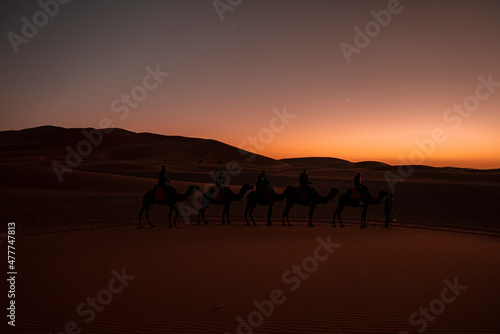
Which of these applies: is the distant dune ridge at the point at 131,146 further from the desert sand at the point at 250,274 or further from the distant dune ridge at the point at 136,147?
the desert sand at the point at 250,274

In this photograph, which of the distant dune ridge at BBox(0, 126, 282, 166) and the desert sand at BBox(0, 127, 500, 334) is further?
the distant dune ridge at BBox(0, 126, 282, 166)

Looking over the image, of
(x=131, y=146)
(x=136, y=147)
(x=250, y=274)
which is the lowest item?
(x=250, y=274)

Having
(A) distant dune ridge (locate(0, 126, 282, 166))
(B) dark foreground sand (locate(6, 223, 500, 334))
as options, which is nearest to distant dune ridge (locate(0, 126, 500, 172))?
(A) distant dune ridge (locate(0, 126, 282, 166))

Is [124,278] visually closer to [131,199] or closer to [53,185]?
[131,199]

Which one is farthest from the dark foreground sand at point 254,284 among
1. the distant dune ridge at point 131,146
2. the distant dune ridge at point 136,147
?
the distant dune ridge at point 136,147

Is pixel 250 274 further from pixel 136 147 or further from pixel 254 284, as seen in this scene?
pixel 136 147

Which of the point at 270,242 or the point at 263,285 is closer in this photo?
the point at 263,285

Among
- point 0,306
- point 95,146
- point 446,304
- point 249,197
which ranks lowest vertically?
point 0,306

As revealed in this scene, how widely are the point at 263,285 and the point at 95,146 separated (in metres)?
103

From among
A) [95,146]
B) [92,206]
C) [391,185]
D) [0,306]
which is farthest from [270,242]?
[95,146]

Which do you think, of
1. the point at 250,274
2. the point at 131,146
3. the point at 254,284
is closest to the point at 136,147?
the point at 131,146

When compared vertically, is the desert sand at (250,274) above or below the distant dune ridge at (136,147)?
below

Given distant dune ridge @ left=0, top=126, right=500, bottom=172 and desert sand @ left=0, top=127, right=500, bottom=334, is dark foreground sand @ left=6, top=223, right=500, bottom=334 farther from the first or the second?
distant dune ridge @ left=0, top=126, right=500, bottom=172

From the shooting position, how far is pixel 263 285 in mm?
6785
